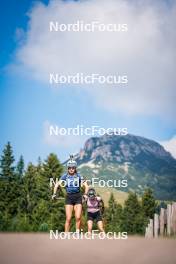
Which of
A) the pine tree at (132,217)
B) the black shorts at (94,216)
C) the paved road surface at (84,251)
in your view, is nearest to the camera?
the paved road surface at (84,251)

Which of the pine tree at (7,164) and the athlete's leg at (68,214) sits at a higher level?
the pine tree at (7,164)

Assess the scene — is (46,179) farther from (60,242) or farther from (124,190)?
(60,242)

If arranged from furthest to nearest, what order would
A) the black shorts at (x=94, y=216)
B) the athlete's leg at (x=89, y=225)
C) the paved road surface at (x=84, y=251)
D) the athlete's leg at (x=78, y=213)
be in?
the black shorts at (x=94, y=216) → the athlete's leg at (x=89, y=225) → the athlete's leg at (x=78, y=213) → the paved road surface at (x=84, y=251)

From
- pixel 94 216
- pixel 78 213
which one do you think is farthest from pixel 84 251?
pixel 94 216

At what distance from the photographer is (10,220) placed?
20.5 ft

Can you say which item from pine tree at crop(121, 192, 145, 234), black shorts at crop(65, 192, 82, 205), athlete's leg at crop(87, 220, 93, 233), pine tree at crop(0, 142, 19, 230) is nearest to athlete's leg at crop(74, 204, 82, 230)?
black shorts at crop(65, 192, 82, 205)

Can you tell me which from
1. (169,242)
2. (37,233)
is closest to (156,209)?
(169,242)

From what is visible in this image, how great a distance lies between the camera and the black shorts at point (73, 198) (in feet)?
18.8

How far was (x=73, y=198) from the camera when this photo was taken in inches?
227

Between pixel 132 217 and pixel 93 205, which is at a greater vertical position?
pixel 93 205

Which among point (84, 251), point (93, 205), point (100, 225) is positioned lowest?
point (84, 251)

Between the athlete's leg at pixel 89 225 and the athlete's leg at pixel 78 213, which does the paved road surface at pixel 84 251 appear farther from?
the athlete's leg at pixel 89 225

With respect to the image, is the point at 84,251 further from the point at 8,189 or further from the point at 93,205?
the point at 8,189

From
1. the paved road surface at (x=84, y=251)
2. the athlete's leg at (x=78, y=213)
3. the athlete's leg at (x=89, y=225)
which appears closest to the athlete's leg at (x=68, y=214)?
the athlete's leg at (x=78, y=213)
